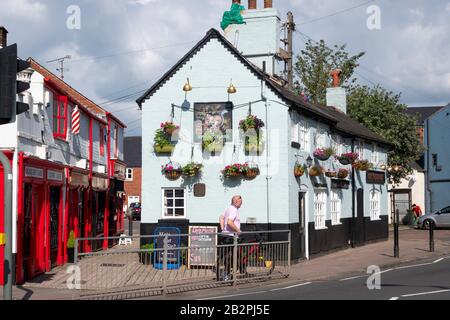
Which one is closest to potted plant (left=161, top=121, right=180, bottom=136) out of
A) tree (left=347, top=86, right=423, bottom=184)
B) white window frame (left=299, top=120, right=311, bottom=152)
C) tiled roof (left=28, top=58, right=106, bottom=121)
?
white window frame (left=299, top=120, right=311, bottom=152)

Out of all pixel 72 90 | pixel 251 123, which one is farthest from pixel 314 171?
pixel 72 90

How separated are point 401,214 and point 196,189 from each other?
34506mm

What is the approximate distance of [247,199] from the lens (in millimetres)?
20453

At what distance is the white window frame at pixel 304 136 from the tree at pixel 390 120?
64.0ft

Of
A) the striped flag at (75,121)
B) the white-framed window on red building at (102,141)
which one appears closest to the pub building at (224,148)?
the striped flag at (75,121)

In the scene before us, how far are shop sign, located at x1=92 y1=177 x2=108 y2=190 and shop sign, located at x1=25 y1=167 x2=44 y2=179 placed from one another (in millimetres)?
7001

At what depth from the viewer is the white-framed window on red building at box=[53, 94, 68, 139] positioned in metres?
19.6

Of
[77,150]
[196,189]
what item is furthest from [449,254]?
[77,150]

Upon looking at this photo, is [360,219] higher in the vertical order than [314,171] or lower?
lower

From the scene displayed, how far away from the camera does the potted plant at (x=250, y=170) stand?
2008cm

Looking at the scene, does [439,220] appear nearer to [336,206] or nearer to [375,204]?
[375,204]

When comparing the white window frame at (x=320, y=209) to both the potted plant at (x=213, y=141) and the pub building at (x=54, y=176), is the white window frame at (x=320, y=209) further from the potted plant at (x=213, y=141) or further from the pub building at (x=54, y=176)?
the pub building at (x=54, y=176)

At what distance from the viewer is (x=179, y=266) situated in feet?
A: 47.8

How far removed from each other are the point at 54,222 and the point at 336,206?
1131 centimetres
